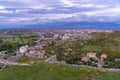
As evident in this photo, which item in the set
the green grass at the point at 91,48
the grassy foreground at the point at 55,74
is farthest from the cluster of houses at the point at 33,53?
the grassy foreground at the point at 55,74

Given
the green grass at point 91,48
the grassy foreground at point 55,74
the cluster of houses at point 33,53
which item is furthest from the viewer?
the green grass at point 91,48

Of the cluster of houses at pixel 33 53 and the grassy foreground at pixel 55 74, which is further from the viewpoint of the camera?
the cluster of houses at pixel 33 53

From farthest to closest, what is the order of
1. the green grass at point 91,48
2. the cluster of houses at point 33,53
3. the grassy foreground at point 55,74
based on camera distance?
the green grass at point 91,48 → the cluster of houses at point 33,53 → the grassy foreground at point 55,74

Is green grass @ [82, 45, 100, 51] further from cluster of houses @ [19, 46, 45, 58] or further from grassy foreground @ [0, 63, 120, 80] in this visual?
grassy foreground @ [0, 63, 120, 80]

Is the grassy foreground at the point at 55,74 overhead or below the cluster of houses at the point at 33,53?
overhead

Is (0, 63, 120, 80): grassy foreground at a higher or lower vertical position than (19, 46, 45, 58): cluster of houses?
higher

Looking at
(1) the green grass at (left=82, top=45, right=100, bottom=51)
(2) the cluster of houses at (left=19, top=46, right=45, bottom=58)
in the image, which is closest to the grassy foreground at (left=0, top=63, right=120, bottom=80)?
(2) the cluster of houses at (left=19, top=46, right=45, bottom=58)

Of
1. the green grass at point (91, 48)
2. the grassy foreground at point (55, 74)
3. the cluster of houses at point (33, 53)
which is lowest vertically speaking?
the green grass at point (91, 48)

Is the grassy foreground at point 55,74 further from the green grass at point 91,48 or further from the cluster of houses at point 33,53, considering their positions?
the green grass at point 91,48

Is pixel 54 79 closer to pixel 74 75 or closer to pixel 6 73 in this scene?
pixel 74 75
